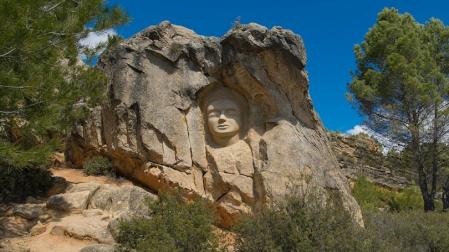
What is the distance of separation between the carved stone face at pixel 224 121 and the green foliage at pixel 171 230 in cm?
266

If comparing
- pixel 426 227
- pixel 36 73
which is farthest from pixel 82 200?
pixel 426 227

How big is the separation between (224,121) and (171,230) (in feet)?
10.8

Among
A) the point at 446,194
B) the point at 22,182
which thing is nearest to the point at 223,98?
the point at 22,182

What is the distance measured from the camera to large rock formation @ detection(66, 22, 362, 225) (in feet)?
29.4

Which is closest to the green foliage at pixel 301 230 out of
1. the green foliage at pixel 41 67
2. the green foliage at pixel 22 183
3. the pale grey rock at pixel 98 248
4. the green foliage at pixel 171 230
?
the green foliage at pixel 171 230

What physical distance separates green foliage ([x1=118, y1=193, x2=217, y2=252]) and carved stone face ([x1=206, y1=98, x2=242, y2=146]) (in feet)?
8.71

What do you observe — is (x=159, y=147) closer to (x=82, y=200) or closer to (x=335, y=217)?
(x=82, y=200)

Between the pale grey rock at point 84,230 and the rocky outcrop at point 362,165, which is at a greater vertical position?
the rocky outcrop at point 362,165

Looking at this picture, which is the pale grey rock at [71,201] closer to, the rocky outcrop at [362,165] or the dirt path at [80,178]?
the dirt path at [80,178]

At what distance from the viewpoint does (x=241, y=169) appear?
8984 mm

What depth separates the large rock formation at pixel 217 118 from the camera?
895 cm

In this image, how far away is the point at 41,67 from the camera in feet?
21.9

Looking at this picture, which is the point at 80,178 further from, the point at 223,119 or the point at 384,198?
the point at 384,198

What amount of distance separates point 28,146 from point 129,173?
268cm
